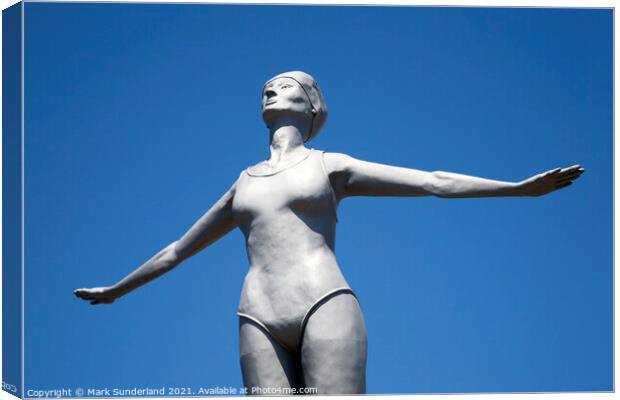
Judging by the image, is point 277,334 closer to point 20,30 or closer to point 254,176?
point 254,176

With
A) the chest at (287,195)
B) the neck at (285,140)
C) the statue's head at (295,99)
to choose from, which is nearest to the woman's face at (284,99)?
the statue's head at (295,99)

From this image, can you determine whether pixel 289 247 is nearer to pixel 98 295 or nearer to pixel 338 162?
pixel 338 162

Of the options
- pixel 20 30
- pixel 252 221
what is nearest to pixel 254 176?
pixel 252 221

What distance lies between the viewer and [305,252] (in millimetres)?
15164

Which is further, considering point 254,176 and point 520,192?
point 254,176

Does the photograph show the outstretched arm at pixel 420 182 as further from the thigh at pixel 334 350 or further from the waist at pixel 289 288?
the thigh at pixel 334 350

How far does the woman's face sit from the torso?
736mm

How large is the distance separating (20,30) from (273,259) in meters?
3.40

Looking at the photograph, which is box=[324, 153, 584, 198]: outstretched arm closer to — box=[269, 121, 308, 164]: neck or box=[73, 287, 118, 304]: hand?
box=[269, 121, 308, 164]: neck

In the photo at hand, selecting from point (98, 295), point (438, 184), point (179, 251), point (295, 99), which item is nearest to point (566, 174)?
point (438, 184)

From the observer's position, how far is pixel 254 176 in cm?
1580

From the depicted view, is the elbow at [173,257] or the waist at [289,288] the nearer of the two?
the waist at [289,288]

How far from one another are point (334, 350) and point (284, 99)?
9.36 ft

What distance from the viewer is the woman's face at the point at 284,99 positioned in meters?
16.2
